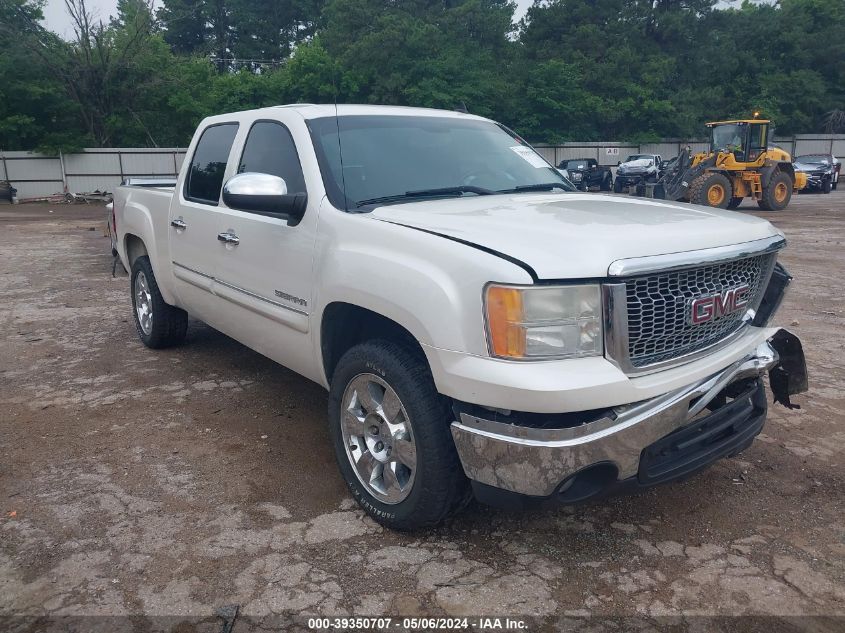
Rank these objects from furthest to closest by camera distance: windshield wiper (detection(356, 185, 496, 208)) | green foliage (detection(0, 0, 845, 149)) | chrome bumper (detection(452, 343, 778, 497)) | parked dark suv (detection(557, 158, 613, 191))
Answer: green foliage (detection(0, 0, 845, 149)) < parked dark suv (detection(557, 158, 613, 191)) < windshield wiper (detection(356, 185, 496, 208)) < chrome bumper (detection(452, 343, 778, 497))

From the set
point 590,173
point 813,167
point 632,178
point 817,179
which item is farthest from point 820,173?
point 590,173

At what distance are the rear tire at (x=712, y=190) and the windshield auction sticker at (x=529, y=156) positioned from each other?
15422 mm

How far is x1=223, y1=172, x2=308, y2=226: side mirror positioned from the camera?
11.0 ft

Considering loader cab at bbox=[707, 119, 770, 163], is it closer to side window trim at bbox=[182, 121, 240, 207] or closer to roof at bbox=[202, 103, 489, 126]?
roof at bbox=[202, 103, 489, 126]

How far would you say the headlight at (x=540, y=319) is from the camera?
248 centimetres

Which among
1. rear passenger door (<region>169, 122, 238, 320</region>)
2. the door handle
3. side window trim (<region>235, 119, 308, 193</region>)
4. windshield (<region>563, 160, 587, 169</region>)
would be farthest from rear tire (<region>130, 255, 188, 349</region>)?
windshield (<region>563, 160, 587, 169</region>)

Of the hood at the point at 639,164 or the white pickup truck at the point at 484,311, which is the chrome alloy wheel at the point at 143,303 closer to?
the white pickup truck at the point at 484,311

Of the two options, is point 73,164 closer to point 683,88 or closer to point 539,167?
point 539,167

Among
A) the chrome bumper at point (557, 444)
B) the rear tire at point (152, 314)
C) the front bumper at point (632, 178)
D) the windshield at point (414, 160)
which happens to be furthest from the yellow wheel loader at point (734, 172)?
the chrome bumper at point (557, 444)

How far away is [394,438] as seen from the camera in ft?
9.78

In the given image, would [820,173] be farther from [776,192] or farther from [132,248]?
[132,248]

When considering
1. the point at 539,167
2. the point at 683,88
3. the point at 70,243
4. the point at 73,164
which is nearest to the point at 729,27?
the point at 683,88

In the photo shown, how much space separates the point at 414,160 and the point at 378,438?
1568 mm

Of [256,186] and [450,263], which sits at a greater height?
[256,186]
